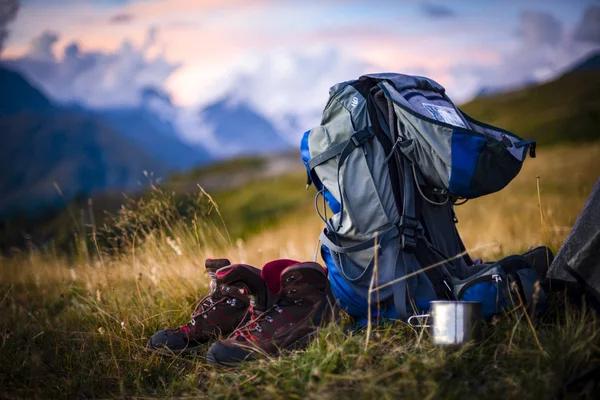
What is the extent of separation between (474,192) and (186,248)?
316 cm

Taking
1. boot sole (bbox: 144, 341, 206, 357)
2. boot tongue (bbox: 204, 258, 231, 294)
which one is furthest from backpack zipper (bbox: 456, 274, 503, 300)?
boot sole (bbox: 144, 341, 206, 357)

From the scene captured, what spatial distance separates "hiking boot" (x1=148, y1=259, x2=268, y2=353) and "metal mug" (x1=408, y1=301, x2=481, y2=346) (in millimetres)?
1229

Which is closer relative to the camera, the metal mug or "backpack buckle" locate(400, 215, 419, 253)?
the metal mug

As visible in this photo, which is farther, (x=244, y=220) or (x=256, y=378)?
(x=244, y=220)

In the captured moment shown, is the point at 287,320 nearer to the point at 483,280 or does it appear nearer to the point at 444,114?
the point at 483,280

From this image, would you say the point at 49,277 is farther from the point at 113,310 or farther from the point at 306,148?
the point at 306,148

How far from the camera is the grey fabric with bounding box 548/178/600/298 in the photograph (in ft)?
9.52

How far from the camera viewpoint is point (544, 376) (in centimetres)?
245

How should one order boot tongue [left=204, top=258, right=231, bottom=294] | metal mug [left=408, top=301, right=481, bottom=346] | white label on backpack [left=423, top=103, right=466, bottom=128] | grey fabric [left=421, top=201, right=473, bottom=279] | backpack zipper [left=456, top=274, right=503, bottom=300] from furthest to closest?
1. boot tongue [left=204, top=258, right=231, bottom=294]
2. grey fabric [left=421, top=201, right=473, bottom=279]
3. white label on backpack [left=423, top=103, right=466, bottom=128]
4. backpack zipper [left=456, top=274, right=503, bottom=300]
5. metal mug [left=408, top=301, right=481, bottom=346]

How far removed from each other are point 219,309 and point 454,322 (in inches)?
65.5

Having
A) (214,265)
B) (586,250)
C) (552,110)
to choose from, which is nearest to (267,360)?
(214,265)

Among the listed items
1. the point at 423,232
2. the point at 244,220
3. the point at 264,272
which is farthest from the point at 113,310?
the point at 244,220

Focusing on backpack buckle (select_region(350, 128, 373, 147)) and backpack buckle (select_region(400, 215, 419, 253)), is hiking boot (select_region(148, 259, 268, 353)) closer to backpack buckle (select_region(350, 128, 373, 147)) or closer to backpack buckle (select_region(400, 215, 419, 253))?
backpack buckle (select_region(400, 215, 419, 253))

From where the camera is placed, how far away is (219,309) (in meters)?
3.68
